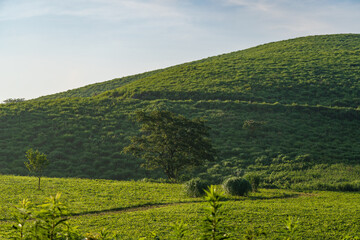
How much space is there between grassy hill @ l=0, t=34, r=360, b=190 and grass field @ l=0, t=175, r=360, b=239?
26.2 feet

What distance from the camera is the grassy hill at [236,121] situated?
125 feet

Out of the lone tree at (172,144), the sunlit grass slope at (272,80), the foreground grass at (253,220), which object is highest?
the sunlit grass slope at (272,80)

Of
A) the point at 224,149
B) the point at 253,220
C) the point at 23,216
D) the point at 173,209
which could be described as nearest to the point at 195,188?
the point at 173,209

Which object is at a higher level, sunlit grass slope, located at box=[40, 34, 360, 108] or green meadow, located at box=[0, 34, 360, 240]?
sunlit grass slope, located at box=[40, 34, 360, 108]

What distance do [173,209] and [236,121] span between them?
32.4 metres

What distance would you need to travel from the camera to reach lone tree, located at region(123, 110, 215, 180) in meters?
32.5

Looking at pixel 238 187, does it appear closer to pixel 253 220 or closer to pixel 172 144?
pixel 253 220

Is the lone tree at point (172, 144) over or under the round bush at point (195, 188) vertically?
over

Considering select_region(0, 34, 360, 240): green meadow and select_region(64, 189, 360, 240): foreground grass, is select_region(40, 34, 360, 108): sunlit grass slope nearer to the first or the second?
select_region(0, 34, 360, 240): green meadow

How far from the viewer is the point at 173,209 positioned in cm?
2005

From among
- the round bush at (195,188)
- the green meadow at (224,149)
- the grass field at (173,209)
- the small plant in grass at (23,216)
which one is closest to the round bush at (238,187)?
the green meadow at (224,149)

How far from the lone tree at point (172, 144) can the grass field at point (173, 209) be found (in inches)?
164

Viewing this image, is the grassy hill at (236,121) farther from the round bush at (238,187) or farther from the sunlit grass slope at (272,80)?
the round bush at (238,187)

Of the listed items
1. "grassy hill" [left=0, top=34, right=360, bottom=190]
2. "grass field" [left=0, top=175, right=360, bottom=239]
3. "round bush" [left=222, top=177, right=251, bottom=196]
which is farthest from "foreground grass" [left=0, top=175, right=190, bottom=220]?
"grassy hill" [left=0, top=34, right=360, bottom=190]
